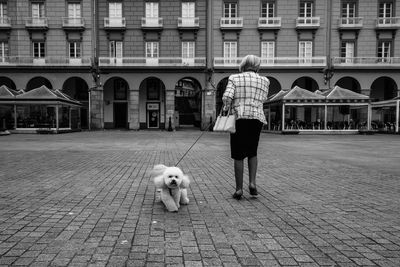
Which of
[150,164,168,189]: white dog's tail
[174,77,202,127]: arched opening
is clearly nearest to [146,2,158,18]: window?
[174,77,202,127]: arched opening

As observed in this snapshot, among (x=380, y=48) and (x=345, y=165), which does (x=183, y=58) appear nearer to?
(x=380, y=48)

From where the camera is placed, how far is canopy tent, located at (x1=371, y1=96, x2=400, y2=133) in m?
25.1

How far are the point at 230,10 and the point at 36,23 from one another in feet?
58.4

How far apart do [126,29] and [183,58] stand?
19.7ft

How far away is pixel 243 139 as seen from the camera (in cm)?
450

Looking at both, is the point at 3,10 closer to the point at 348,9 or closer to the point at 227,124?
the point at 348,9

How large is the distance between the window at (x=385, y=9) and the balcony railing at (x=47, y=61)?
27.0m

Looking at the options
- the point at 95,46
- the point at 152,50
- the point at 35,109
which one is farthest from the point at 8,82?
the point at 152,50

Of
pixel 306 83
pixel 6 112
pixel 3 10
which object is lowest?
pixel 6 112

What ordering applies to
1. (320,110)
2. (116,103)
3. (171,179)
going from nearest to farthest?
1. (171,179)
2. (320,110)
3. (116,103)

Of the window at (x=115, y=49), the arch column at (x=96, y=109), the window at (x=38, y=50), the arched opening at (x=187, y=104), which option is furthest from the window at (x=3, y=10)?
the arched opening at (x=187, y=104)

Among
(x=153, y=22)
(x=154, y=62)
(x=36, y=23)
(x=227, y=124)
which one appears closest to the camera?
(x=227, y=124)

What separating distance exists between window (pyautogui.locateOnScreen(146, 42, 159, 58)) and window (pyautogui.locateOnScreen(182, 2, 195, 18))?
12.6ft

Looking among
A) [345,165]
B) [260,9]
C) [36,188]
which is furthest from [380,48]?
[36,188]
